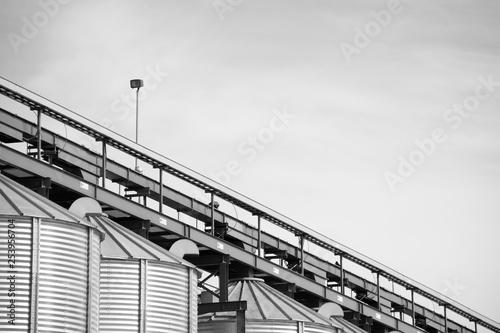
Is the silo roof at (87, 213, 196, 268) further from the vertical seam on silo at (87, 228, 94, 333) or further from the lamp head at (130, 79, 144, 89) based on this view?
the lamp head at (130, 79, 144, 89)

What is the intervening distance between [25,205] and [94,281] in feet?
8.05

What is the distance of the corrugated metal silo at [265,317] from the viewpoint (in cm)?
3130

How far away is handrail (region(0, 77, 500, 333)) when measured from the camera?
3178cm

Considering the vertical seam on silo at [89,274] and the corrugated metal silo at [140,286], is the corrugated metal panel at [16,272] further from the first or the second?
the corrugated metal silo at [140,286]

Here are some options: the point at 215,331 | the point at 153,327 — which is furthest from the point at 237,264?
the point at 153,327

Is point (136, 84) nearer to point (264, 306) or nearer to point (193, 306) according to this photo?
point (264, 306)

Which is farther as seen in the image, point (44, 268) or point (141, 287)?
point (141, 287)

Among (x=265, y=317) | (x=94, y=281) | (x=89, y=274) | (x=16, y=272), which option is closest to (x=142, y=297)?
(x=94, y=281)

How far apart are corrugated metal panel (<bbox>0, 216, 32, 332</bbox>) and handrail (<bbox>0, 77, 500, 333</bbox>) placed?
10198mm

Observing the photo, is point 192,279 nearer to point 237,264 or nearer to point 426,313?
point 237,264

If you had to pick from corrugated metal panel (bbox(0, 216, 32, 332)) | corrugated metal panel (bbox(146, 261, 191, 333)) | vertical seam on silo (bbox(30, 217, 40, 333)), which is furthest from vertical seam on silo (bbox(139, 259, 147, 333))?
corrugated metal panel (bbox(0, 216, 32, 332))

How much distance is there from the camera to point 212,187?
38219mm

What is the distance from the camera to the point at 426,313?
59.1m

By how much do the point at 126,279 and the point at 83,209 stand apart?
3058 millimetres
